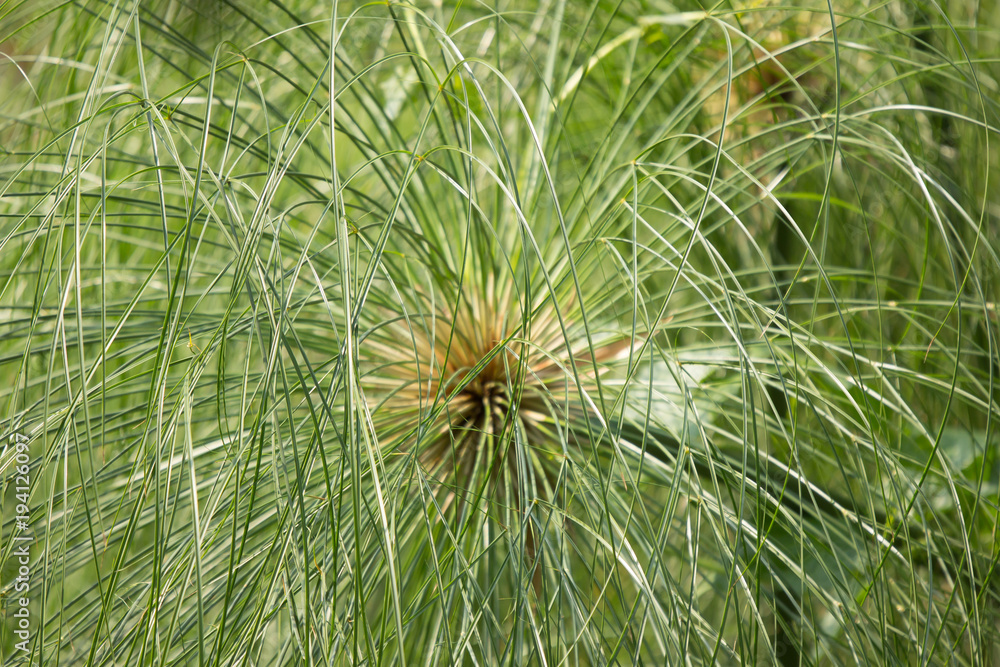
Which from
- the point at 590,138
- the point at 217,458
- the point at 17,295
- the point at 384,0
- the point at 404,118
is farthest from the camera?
the point at 404,118

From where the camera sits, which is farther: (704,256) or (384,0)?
(704,256)

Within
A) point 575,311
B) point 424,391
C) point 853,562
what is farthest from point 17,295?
point 853,562

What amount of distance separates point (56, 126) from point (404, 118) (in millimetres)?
570

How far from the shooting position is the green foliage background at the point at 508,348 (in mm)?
402

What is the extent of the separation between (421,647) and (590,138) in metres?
0.74

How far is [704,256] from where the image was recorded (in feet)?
2.77

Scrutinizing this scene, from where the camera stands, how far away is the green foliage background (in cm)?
40

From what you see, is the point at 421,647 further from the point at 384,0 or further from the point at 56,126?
the point at 56,126

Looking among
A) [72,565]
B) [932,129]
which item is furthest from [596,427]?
[932,129]

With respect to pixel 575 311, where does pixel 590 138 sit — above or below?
above

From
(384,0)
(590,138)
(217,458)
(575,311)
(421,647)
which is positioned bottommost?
(421,647)

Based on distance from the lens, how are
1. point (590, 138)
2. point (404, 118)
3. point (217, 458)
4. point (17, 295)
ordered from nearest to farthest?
point (217, 458) → point (17, 295) → point (590, 138) → point (404, 118)

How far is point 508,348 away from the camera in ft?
1.51

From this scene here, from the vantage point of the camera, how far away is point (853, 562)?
59 centimetres
